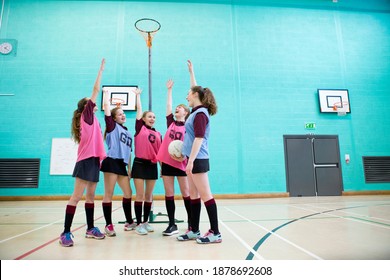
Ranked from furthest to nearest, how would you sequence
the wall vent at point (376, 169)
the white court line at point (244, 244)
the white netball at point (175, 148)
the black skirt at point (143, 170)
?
the wall vent at point (376, 169) < the black skirt at point (143, 170) < the white netball at point (175, 148) < the white court line at point (244, 244)

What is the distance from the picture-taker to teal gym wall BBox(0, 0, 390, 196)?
6316 mm

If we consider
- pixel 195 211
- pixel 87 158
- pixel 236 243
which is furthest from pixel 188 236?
pixel 87 158

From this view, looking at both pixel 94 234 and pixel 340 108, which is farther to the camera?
pixel 340 108

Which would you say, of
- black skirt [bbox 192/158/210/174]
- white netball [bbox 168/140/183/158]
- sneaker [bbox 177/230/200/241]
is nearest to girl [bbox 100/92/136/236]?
white netball [bbox 168/140/183/158]

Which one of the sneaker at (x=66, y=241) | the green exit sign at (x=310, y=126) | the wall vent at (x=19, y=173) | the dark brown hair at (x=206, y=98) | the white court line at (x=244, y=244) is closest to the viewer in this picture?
the white court line at (x=244, y=244)

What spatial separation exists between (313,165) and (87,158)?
249 inches

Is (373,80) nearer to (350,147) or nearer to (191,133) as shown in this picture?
(350,147)

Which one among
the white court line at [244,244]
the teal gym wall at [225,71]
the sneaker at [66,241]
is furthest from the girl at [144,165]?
the teal gym wall at [225,71]

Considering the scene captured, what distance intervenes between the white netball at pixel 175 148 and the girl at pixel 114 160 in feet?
1.72

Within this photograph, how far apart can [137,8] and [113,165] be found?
633 cm

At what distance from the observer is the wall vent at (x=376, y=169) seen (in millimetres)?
6633

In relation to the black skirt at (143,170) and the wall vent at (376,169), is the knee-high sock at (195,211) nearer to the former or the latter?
the black skirt at (143,170)

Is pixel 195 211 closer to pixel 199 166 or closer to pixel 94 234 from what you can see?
pixel 199 166

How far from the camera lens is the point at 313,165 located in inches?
260
